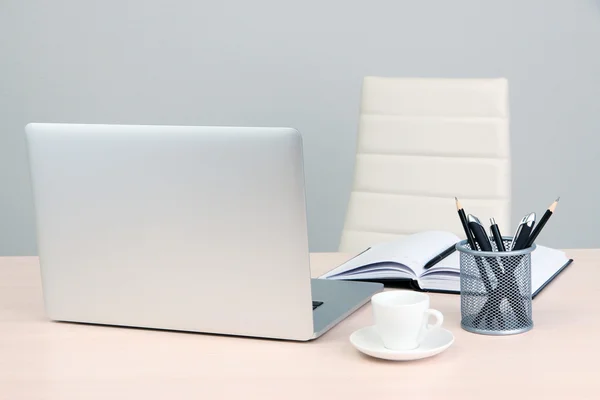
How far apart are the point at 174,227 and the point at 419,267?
16.5 inches

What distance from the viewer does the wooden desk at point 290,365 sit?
92 cm

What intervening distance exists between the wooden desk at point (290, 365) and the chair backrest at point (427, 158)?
2.54ft

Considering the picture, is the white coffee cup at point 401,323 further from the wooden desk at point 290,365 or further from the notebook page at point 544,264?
the notebook page at point 544,264

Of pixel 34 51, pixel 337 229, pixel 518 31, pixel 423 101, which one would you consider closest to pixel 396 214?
pixel 423 101

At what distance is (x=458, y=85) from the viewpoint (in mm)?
2016

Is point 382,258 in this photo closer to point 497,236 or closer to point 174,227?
point 497,236

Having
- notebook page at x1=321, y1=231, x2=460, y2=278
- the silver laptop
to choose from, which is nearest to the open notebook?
notebook page at x1=321, y1=231, x2=460, y2=278

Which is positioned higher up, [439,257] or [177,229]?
[177,229]

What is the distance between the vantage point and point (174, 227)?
1109mm

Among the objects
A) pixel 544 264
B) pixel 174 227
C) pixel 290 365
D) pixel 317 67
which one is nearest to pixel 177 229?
pixel 174 227

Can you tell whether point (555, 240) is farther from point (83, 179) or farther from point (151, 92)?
point (83, 179)

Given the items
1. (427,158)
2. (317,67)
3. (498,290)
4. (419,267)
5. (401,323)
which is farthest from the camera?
(317,67)

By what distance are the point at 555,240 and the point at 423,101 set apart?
1.11 meters

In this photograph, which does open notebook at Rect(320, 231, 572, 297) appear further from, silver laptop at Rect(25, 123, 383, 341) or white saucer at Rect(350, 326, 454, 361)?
white saucer at Rect(350, 326, 454, 361)
